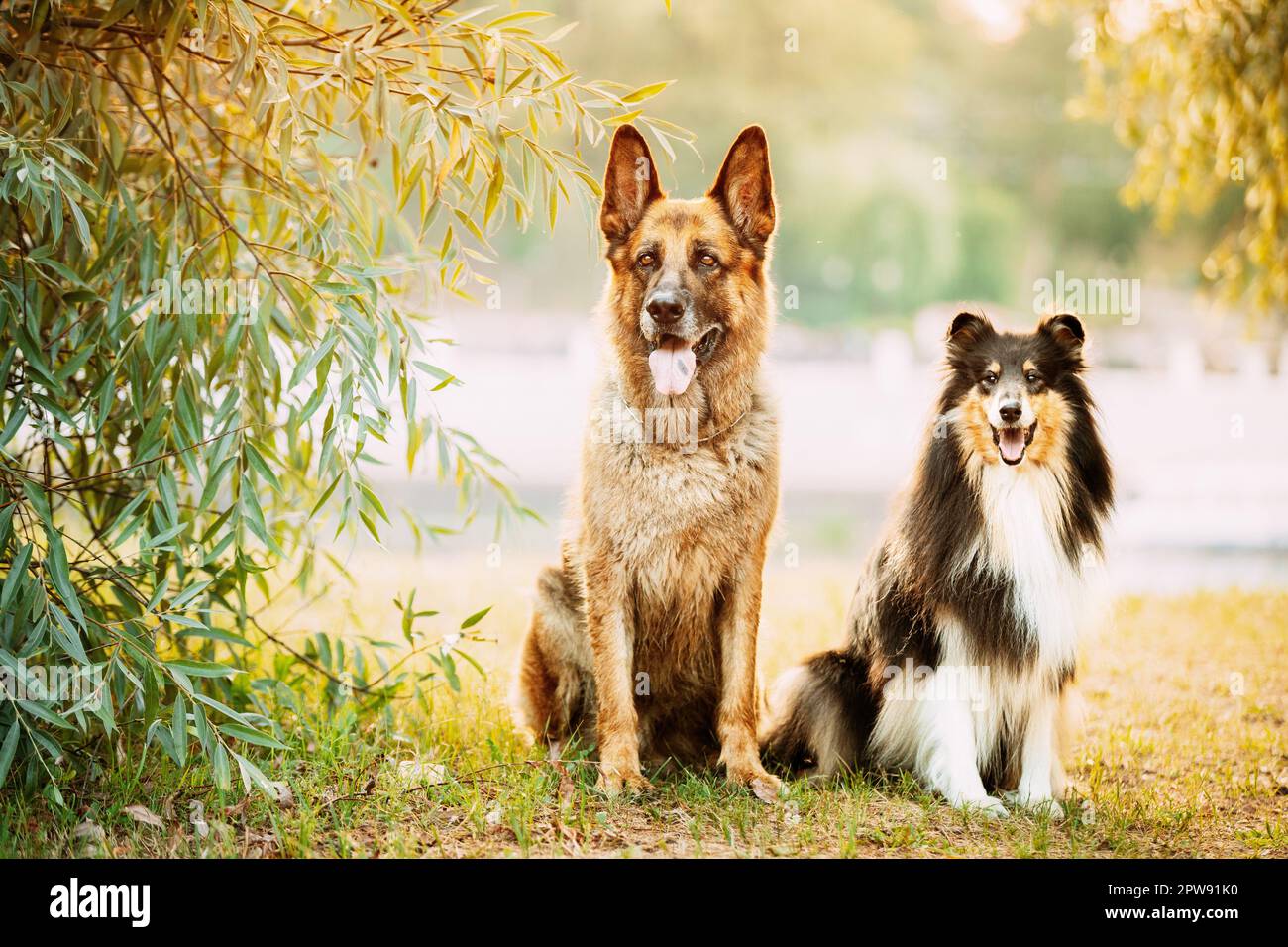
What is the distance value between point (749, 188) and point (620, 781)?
2.11m

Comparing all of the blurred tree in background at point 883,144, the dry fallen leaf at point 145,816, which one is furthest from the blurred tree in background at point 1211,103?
the blurred tree in background at point 883,144

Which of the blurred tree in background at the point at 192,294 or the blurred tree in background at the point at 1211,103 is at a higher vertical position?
the blurred tree in background at the point at 1211,103

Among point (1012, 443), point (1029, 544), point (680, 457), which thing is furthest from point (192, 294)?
point (1029, 544)

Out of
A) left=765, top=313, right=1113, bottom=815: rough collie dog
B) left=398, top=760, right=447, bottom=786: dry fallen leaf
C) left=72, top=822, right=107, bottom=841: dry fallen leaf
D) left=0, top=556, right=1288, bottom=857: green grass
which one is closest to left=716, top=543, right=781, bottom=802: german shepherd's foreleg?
left=0, top=556, right=1288, bottom=857: green grass

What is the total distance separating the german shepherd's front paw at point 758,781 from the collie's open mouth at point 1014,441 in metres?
1.36

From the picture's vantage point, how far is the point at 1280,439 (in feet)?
45.9

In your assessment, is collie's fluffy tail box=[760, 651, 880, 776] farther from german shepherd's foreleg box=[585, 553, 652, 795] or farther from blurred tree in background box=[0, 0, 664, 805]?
blurred tree in background box=[0, 0, 664, 805]

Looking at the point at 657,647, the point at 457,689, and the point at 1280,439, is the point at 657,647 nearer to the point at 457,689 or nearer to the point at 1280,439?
the point at 457,689

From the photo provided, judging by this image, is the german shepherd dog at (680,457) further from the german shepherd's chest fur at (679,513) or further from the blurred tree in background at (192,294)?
the blurred tree in background at (192,294)

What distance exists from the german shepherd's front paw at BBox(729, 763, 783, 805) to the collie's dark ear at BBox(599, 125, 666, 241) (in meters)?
1.93

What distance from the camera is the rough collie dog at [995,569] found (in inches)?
150
